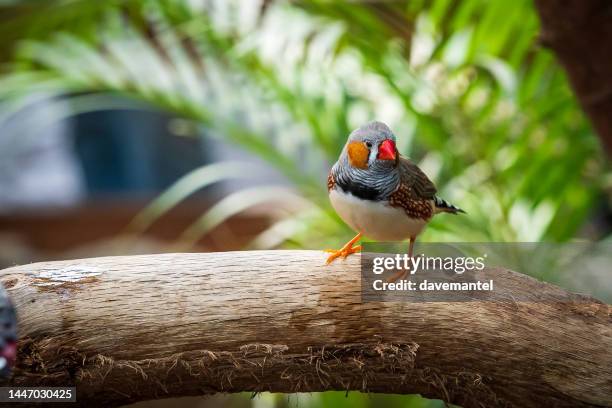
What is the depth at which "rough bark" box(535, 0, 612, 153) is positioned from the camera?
3.43 ft

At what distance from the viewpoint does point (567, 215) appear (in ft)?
4.29

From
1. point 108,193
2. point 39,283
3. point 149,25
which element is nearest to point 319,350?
point 39,283

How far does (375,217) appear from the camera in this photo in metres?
0.66

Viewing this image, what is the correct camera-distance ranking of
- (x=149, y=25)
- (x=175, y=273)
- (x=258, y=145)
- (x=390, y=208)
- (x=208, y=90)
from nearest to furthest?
1. (x=390, y=208)
2. (x=175, y=273)
3. (x=258, y=145)
4. (x=208, y=90)
5. (x=149, y=25)

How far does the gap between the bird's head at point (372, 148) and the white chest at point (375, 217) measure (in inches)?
1.2

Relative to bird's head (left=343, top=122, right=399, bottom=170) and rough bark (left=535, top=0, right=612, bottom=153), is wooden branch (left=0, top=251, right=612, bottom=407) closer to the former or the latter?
bird's head (left=343, top=122, right=399, bottom=170)

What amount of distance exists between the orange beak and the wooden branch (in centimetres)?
18

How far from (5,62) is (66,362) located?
68.9 inches

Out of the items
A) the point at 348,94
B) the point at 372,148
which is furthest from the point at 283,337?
the point at 348,94

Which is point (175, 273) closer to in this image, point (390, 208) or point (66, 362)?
point (66, 362)

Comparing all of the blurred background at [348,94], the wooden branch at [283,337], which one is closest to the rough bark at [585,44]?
the blurred background at [348,94]

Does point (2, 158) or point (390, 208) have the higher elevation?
point (2, 158)

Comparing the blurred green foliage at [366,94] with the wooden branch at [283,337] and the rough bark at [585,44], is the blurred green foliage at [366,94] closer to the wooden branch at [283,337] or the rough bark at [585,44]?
the rough bark at [585,44]

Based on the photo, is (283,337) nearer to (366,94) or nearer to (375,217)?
(375,217)
